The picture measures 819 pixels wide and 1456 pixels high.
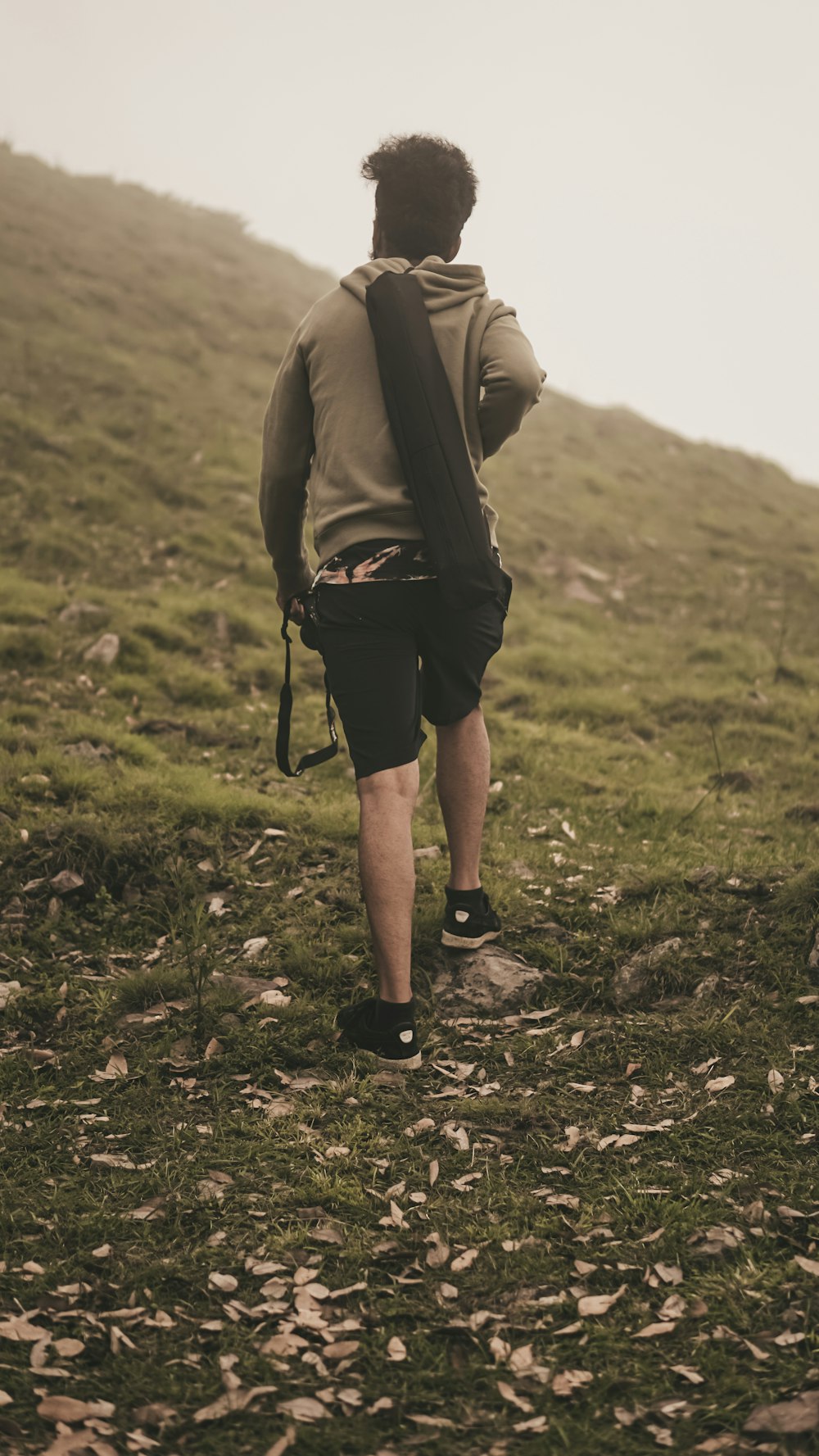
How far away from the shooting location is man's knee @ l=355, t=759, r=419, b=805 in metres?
4.23

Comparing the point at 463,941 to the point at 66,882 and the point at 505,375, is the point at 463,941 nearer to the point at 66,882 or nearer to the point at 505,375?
the point at 66,882

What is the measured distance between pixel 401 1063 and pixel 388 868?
2.61 feet

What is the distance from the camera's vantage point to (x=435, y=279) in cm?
423

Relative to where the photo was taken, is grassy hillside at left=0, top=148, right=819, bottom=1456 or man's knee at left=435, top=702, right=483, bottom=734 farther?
man's knee at left=435, top=702, right=483, bottom=734

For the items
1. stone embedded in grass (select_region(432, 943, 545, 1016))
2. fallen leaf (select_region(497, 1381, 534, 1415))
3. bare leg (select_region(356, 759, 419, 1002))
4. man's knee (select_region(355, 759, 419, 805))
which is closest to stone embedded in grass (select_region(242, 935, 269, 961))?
stone embedded in grass (select_region(432, 943, 545, 1016))

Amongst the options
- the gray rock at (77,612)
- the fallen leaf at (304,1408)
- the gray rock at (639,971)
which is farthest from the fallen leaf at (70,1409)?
the gray rock at (77,612)

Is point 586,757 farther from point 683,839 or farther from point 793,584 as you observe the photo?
point 793,584

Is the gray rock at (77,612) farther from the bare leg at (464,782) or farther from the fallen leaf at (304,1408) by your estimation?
the fallen leaf at (304,1408)

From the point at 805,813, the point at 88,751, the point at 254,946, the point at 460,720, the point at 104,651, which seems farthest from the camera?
the point at 104,651

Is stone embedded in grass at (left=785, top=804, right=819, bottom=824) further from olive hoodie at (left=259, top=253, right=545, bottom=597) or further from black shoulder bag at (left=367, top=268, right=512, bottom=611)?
black shoulder bag at (left=367, top=268, right=512, bottom=611)

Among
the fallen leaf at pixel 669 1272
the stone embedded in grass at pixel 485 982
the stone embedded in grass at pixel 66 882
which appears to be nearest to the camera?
the fallen leaf at pixel 669 1272

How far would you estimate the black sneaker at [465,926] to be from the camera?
501 cm

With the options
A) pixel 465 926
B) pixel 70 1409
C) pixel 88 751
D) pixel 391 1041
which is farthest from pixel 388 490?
pixel 88 751

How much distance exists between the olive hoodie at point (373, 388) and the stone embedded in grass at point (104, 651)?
16.3ft
